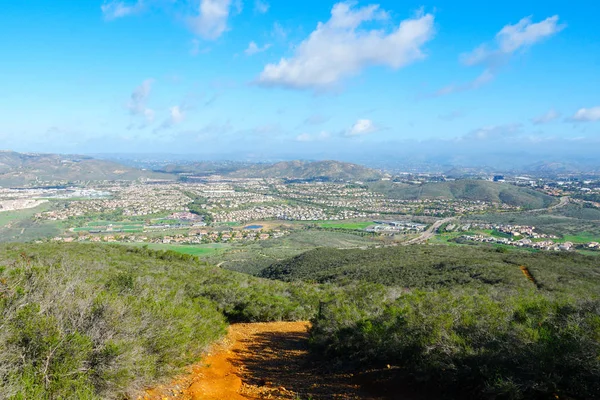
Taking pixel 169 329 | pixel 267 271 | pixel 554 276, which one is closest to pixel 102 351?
pixel 169 329

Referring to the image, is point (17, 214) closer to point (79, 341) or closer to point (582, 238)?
point (79, 341)

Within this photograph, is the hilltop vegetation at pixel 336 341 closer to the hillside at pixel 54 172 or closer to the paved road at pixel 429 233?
the paved road at pixel 429 233


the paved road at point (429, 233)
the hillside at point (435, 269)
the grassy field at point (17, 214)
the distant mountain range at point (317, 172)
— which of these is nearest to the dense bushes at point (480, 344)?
the hillside at point (435, 269)

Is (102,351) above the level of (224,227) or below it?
above

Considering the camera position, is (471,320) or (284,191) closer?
(471,320)

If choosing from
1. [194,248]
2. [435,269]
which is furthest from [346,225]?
[435,269]


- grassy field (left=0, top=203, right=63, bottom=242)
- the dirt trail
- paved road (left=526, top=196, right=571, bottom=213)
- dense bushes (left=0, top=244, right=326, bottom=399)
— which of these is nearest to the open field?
the dirt trail

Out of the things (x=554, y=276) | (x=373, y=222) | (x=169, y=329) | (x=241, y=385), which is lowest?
(x=373, y=222)

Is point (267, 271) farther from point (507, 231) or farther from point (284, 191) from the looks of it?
point (284, 191)
